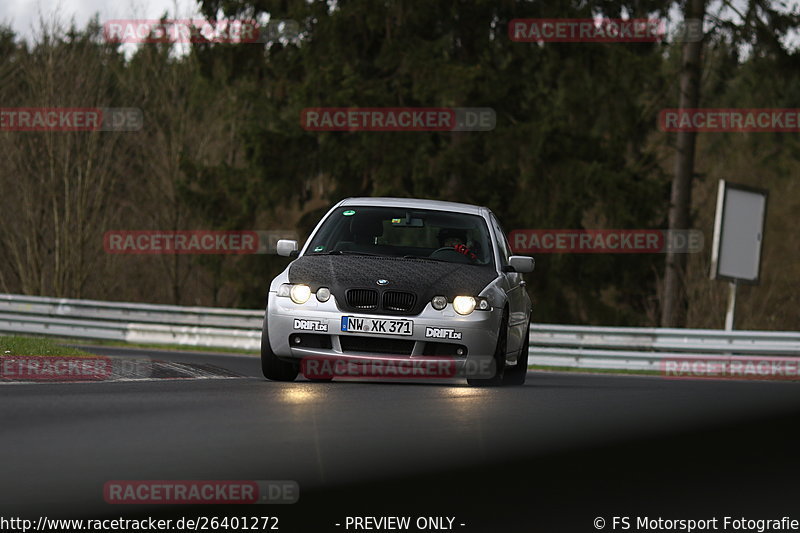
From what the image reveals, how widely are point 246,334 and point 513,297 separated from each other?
14464 millimetres

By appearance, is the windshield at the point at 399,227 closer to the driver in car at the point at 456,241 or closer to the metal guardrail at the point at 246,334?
the driver in car at the point at 456,241

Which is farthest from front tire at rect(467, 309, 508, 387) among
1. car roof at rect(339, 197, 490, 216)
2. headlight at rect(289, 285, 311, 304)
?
headlight at rect(289, 285, 311, 304)

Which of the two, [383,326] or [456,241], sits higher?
[456,241]

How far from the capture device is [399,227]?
45.6 ft

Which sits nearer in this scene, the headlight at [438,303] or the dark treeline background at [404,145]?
the headlight at [438,303]

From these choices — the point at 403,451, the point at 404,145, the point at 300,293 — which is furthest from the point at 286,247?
the point at 404,145

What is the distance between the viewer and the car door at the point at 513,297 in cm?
1368

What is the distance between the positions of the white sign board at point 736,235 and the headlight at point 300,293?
13617mm

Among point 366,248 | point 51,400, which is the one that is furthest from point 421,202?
point 51,400

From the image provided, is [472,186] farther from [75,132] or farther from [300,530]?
[300,530]

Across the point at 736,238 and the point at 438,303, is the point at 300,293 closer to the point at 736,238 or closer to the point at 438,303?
the point at 438,303

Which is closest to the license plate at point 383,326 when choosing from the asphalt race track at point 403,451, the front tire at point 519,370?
the asphalt race track at point 403,451

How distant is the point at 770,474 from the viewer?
29.2 feet

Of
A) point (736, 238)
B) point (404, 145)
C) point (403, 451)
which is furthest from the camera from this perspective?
point (404, 145)
